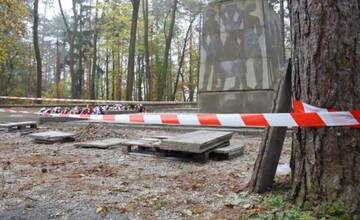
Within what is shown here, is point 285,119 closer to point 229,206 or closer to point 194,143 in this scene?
point 229,206

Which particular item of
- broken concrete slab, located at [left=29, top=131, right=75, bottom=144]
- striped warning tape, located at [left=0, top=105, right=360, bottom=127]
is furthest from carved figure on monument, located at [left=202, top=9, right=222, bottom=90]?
striped warning tape, located at [left=0, top=105, right=360, bottom=127]

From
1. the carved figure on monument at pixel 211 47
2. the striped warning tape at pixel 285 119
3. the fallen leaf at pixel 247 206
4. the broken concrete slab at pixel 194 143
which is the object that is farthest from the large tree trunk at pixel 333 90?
the carved figure on monument at pixel 211 47

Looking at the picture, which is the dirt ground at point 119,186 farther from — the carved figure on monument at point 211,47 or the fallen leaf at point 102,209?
the carved figure on monument at point 211,47

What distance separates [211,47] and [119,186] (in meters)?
7.21

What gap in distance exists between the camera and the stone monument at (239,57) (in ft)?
31.0

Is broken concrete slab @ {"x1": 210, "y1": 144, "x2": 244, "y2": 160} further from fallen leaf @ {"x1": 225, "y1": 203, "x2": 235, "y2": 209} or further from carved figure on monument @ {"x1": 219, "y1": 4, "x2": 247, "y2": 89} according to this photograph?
carved figure on monument @ {"x1": 219, "y1": 4, "x2": 247, "y2": 89}

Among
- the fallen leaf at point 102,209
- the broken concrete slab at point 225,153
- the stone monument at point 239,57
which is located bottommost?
the fallen leaf at point 102,209

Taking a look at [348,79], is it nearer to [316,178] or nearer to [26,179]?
[316,178]

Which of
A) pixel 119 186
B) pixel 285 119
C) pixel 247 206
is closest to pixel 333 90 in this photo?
pixel 285 119

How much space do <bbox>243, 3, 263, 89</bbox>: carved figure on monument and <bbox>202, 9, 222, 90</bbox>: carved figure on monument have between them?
2.86ft

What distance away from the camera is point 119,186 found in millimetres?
3768

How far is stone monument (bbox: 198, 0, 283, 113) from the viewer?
372 inches

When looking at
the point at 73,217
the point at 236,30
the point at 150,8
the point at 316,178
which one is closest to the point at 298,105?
the point at 316,178

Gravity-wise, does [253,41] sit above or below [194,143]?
above
